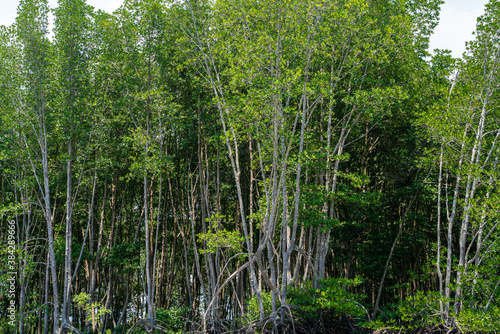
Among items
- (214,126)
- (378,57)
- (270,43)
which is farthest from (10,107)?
(378,57)

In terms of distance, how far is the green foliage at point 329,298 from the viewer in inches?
324

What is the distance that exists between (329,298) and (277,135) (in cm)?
355

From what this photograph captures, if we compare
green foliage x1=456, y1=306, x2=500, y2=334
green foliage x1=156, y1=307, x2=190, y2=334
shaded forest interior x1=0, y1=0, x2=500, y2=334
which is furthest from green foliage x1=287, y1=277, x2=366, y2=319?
green foliage x1=156, y1=307, x2=190, y2=334

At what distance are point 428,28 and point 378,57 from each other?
2.03 m

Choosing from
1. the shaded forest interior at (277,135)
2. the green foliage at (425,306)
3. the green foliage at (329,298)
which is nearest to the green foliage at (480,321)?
the shaded forest interior at (277,135)

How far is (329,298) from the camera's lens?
28.0 feet

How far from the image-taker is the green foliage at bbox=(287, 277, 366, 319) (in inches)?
324

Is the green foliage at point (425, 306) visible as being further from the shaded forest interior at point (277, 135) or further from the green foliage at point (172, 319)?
the green foliage at point (172, 319)

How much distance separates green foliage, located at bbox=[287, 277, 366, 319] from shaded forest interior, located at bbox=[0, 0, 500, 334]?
45mm

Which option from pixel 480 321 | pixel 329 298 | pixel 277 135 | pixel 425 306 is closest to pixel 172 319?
pixel 329 298

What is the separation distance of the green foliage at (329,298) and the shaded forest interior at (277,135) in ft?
0.15

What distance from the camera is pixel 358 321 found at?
9633 mm

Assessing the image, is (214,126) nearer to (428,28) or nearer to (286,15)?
(286,15)

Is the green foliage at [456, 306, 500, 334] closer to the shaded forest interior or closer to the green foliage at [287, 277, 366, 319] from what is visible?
the shaded forest interior
